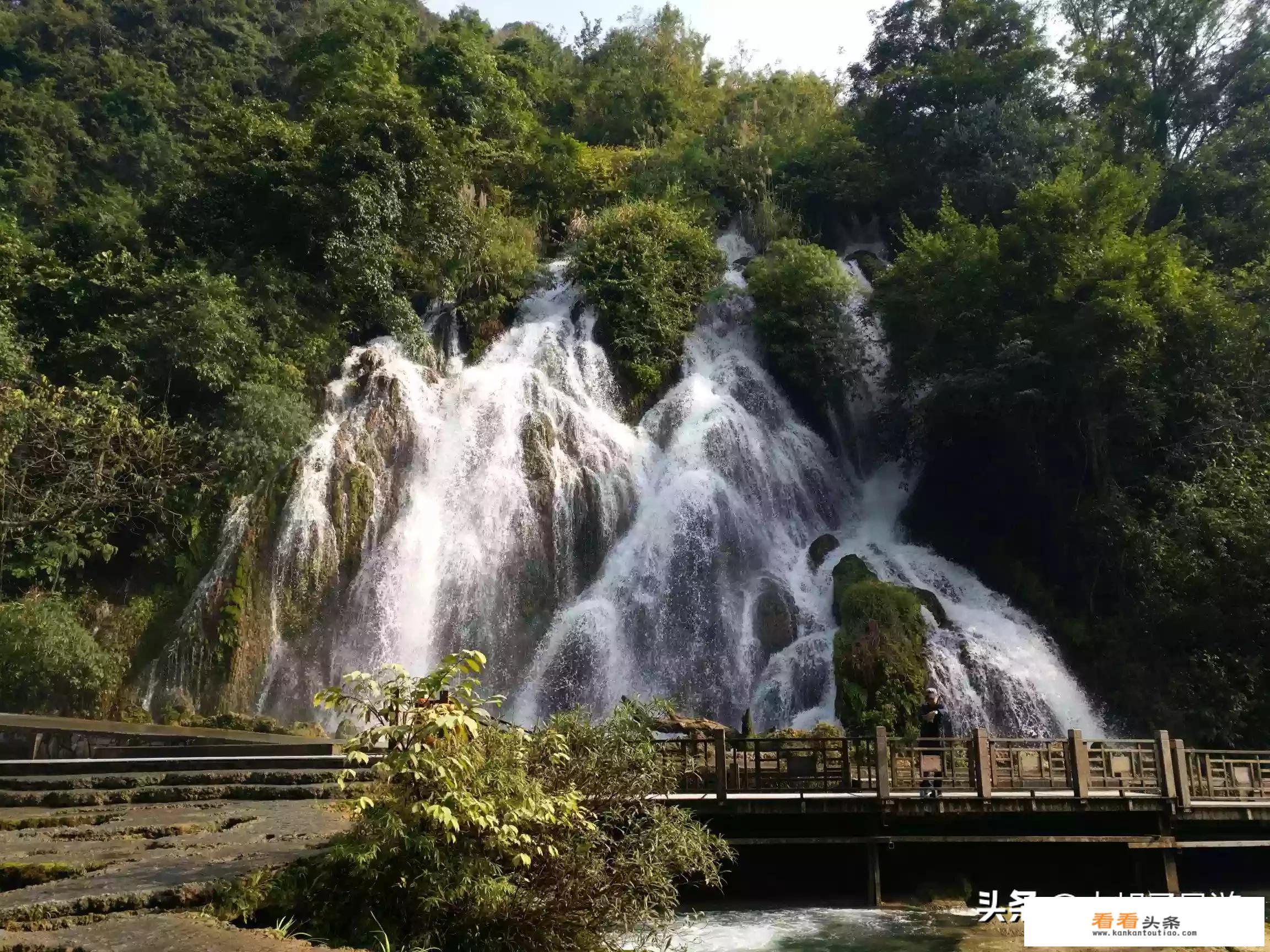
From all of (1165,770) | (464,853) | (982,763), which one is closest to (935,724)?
(982,763)

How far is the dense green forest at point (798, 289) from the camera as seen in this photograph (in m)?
17.9

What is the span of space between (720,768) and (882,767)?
5.49 ft

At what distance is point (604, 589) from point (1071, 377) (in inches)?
405

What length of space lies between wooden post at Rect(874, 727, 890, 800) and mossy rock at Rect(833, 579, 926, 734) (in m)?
5.14

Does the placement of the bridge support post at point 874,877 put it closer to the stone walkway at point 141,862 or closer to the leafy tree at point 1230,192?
the stone walkway at point 141,862

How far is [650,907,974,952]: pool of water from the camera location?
337 inches

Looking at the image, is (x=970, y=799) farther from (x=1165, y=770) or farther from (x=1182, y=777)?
(x=1182, y=777)

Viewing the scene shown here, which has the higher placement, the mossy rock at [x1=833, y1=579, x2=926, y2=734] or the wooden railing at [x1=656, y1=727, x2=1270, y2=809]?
the mossy rock at [x1=833, y1=579, x2=926, y2=734]

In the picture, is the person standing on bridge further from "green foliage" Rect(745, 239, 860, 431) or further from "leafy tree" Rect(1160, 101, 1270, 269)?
"leafy tree" Rect(1160, 101, 1270, 269)

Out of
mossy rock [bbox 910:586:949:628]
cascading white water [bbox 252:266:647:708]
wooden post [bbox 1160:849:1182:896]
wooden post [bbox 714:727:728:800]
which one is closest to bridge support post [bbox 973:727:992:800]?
wooden post [bbox 1160:849:1182:896]

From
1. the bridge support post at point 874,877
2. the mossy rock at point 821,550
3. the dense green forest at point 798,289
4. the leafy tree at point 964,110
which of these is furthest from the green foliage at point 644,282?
the bridge support post at point 874,877

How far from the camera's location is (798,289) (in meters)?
24.7

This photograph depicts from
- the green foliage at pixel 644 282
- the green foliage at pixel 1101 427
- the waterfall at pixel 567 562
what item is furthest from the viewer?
the green foliage at pixel 644 282

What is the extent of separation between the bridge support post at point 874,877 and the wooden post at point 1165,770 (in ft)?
10.6
